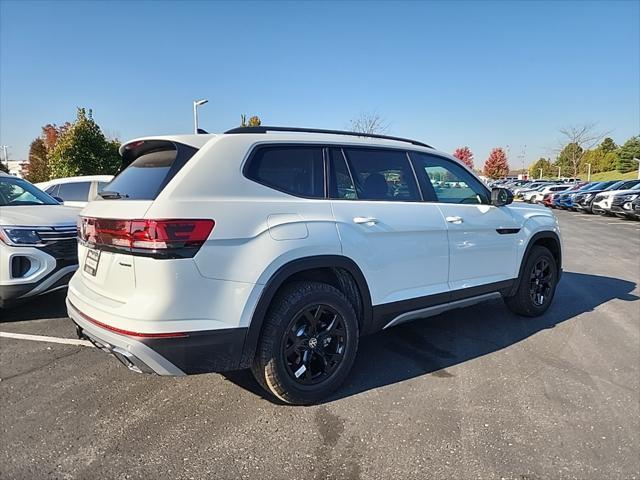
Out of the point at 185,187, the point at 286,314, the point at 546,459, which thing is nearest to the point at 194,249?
the point at 185,187

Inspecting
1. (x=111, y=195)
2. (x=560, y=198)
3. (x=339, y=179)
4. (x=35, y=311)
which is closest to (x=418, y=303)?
(x=339, y=179)

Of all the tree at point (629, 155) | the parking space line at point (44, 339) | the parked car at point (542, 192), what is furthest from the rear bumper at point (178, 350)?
the tree at point (629, 155)

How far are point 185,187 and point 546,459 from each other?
102 inches

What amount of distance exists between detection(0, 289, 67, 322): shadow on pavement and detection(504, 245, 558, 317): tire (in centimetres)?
511

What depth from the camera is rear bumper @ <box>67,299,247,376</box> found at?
2414 millimetres

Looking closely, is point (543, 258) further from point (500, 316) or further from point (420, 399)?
point (420, 399)

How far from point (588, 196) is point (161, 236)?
25381 millimetres

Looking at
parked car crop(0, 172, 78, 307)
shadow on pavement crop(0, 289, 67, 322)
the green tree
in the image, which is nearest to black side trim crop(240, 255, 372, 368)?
parked car crop(0, 172, 78, 307)

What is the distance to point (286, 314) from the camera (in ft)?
9.12

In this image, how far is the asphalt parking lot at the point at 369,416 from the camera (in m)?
2.38

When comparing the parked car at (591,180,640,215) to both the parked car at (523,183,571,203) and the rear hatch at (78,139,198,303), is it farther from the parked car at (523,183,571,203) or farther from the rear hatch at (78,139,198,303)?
the rear hatch at (78,139,198,303)

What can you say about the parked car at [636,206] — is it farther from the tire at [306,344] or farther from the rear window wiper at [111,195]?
the rear window wiper at [111,195]

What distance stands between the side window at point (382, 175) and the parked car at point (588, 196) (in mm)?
22356

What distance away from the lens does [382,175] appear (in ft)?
11.5
